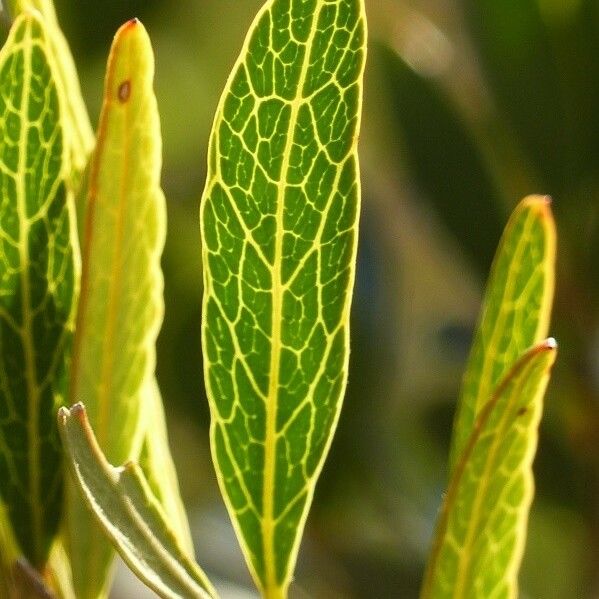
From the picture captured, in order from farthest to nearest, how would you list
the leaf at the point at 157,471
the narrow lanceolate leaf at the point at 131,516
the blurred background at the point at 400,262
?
the blurred background at the point at 400,262 < the leaf at the point at 157,471 < the narrow lanceolate leaf at the point at 131,516

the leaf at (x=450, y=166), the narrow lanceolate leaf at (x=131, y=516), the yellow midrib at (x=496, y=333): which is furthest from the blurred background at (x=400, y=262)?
the narrow lanceolate leaf at (x=131, y=516)

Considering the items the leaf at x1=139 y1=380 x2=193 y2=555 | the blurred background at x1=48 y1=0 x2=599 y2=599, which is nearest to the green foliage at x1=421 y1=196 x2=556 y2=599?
the leaf at x1=139 y1=380 x2=193 y2=555

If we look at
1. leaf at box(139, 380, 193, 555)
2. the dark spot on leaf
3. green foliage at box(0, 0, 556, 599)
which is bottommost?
leaf at box(139, 380, 193, 555)

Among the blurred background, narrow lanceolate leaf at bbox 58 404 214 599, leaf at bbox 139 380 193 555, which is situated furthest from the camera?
the blurred background

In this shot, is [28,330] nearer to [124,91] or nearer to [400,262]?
[124,91]

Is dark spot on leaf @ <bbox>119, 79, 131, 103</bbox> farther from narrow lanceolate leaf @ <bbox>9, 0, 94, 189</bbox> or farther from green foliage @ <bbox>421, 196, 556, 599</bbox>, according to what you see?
green foliage @ <bbox>421, 196, 556, 599</bbox>

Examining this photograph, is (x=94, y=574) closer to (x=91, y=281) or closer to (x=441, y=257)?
(x=91, y=281)

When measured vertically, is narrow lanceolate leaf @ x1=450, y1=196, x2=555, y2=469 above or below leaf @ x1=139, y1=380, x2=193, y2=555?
above

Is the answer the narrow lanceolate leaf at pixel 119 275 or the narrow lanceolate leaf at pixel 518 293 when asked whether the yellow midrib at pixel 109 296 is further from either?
the narrow lanceolate leaf at pixel 518 293
